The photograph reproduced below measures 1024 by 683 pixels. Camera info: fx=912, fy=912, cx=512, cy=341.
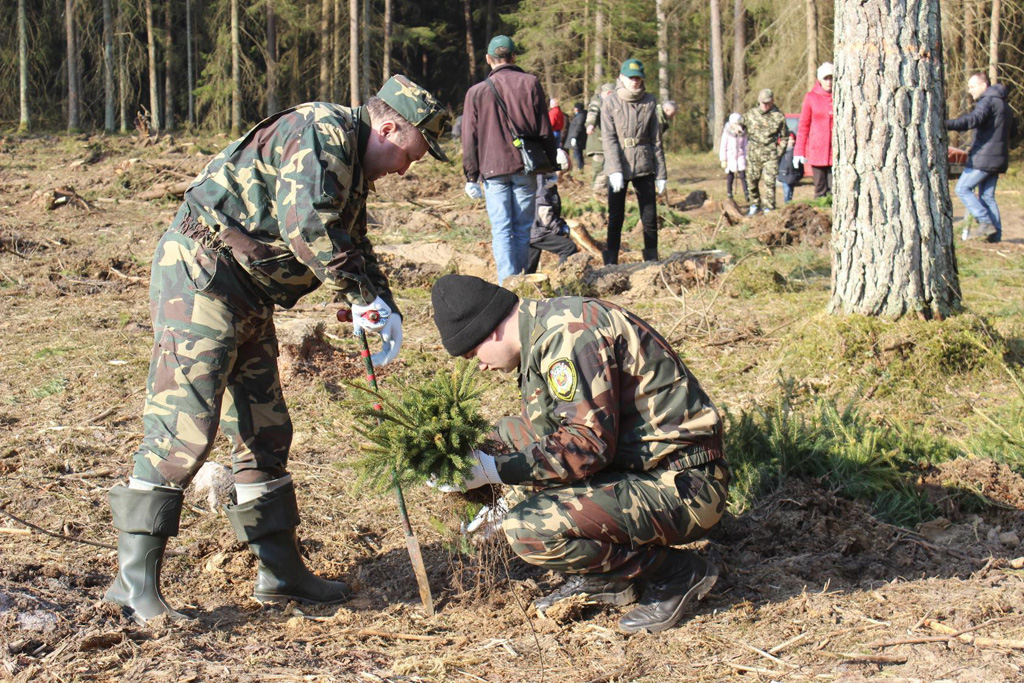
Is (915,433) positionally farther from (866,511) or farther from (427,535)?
(427,535)

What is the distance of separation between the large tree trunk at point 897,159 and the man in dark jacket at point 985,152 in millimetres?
4482

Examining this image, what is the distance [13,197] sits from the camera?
12688 millimetres

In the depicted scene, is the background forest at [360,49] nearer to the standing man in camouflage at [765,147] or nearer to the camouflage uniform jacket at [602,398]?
the standing man in camouflage at [765,147]

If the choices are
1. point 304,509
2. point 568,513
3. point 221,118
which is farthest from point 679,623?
point 221,118

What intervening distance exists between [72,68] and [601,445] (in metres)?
28.7

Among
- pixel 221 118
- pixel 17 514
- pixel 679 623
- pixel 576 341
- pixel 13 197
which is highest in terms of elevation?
pixel 221 118

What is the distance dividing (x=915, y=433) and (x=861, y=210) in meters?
1.72

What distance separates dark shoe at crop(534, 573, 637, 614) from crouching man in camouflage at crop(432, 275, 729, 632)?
8 centimetres

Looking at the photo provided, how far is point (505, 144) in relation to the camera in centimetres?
685

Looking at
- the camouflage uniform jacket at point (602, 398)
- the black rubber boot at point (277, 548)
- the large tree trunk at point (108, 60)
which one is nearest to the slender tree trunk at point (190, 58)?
the large tree trunk at point (108, 60)

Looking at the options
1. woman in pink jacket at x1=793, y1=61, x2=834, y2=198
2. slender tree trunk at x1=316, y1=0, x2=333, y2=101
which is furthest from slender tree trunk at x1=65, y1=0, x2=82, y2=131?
woman in pink jacket at x1=793, y1=61, x2=834, y2=198

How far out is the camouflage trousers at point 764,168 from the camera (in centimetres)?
1202

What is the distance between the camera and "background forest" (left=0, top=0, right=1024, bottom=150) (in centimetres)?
2370

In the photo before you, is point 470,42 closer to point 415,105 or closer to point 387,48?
point 387,48
